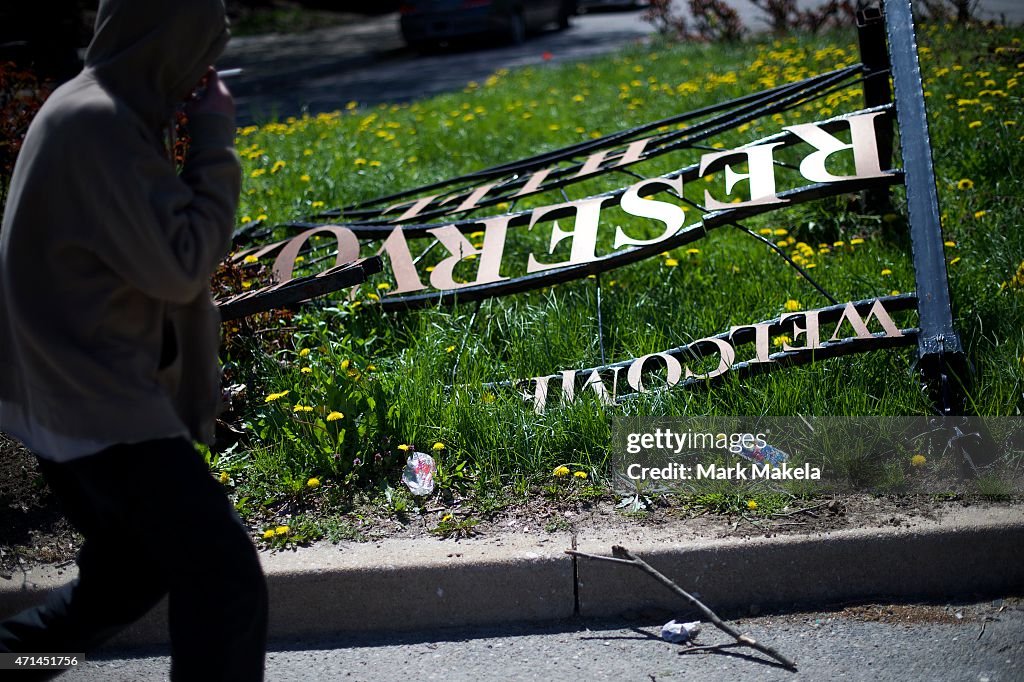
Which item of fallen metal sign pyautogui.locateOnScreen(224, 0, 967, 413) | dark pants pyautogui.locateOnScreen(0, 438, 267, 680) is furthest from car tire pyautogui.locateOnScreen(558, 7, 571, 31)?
dark pants pyautogui.locateOnScreen(0, 438, 267, 680)

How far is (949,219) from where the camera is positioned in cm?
511

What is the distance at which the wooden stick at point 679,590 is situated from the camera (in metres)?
2.74

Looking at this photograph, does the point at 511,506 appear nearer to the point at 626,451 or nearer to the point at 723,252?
the point at 626,451

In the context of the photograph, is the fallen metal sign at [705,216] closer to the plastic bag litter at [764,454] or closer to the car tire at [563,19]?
the plastic bag litter at [764,454]

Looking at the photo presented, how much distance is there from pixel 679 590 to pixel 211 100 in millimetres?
1789

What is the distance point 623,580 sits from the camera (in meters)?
2.96

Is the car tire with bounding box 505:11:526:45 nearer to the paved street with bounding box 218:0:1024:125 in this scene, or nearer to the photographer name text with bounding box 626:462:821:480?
the paved street with bounding box 218:0:1024:125

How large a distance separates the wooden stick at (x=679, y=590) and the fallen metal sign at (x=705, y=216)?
87cm

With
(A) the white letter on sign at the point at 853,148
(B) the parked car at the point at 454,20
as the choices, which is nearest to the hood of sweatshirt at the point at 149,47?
(A) the white letter on sign at the point at 853,148

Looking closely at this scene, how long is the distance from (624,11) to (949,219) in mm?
19881

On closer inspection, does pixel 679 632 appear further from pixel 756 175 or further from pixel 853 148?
pixel 853 148

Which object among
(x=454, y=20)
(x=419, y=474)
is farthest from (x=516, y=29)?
(x=419, y=474)

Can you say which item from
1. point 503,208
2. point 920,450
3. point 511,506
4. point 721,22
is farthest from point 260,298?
point 721,22

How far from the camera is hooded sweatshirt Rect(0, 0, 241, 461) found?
1.87 metres
